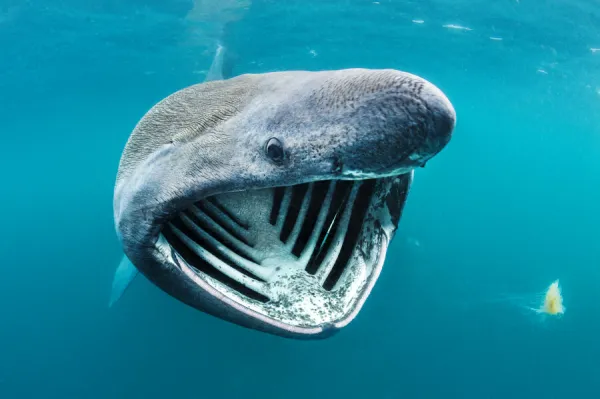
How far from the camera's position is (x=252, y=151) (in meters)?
1.78

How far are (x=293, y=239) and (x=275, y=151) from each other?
85 centimetres

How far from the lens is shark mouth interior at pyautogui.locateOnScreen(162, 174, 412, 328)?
2.06 meters

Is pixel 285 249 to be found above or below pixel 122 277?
above

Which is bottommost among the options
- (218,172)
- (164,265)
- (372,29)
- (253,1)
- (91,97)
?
(91,97)

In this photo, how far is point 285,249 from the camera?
2346 millimetres

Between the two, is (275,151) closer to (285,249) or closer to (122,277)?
(285,249)

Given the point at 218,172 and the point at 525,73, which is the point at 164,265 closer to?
the point at 218,172

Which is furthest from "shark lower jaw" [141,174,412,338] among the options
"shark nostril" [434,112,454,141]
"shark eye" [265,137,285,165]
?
"shark nostril" [434,112,454,141]

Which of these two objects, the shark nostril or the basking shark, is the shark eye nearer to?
the basking shark

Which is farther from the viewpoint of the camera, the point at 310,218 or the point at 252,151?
the point at 310,218

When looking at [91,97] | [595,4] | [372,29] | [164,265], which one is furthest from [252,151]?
[91,97]

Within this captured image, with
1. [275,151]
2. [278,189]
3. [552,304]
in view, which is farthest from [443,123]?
[552,304]

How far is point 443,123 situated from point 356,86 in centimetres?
35

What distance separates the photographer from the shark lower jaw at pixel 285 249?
6.20ft
